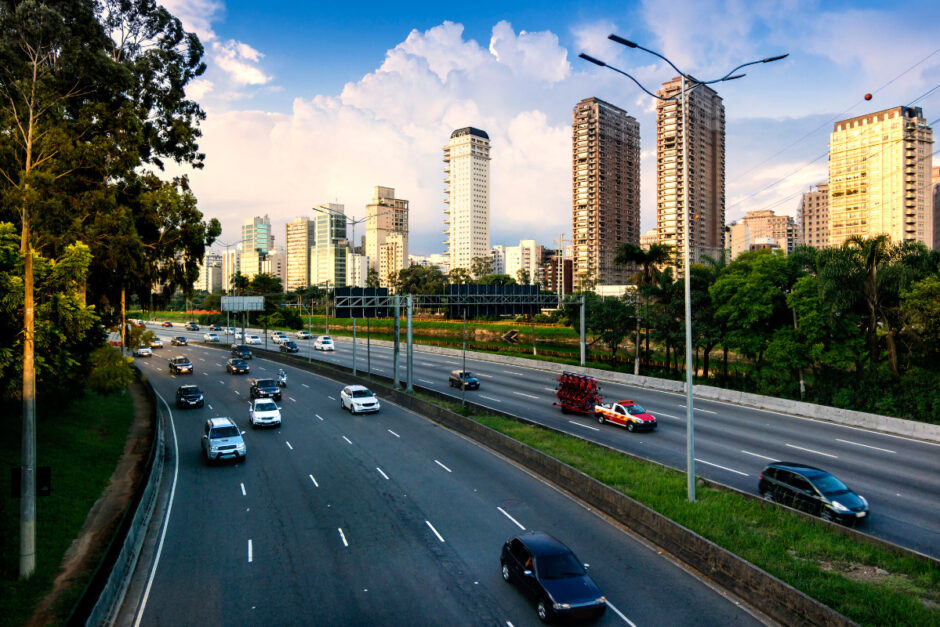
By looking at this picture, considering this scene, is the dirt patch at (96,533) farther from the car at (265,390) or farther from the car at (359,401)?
the car at (359,401)

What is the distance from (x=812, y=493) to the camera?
17109 millimetres

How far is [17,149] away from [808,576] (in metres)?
24.6

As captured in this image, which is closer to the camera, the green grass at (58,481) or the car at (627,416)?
the green grass at (58,481)

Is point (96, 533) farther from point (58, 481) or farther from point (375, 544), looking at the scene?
point (375, 544)

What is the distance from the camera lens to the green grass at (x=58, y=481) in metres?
13.0

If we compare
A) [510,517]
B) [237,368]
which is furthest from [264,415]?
[237,368]

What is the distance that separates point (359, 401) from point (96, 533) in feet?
64.6

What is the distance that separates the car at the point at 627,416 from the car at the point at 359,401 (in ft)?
47.1

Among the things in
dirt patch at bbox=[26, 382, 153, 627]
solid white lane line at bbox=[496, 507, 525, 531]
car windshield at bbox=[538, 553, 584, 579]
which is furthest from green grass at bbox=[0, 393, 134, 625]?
solid white lane line at bbox=[496, 507, 525, 531]

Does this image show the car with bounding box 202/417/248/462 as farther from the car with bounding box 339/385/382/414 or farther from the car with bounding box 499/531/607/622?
the car with bounding box 499/531/607/622

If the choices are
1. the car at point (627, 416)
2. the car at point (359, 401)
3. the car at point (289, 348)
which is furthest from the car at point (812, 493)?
the car at point (289, 348)

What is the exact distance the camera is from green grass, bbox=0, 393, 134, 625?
1300 centimetres

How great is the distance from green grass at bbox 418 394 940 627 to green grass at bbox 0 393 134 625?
15806 mm

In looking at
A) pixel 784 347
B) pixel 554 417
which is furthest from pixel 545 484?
pixel 784 347
